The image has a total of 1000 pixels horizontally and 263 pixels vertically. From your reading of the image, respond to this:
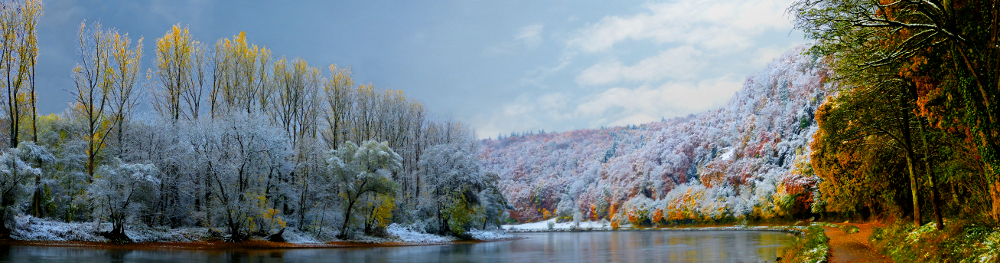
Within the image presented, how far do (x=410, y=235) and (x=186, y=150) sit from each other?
19.3 m

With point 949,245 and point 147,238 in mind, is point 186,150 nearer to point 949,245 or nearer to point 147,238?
point 147,238

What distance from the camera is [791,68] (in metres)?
88.3

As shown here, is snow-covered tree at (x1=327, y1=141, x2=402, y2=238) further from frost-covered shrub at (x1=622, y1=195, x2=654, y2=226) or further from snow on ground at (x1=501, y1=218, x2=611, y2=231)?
snow on ground at (x1=501, y1=218, x2=611, y2=231)

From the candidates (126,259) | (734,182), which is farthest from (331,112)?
(734,182)

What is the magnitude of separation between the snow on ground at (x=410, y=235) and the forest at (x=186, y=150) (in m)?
1.30

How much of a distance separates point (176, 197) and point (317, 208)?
8.99m

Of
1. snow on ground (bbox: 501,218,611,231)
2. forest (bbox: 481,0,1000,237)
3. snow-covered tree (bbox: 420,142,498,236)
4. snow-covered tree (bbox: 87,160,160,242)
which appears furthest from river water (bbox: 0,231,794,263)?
snow on ground (bbox: 501,218,611,231)

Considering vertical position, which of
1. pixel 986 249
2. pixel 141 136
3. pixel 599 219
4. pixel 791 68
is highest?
pixel 791 68

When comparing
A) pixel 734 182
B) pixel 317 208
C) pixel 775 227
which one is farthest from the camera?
pixel 734 182

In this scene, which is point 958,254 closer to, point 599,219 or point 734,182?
point 734,182

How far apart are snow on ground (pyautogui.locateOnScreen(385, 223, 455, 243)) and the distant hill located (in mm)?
15790

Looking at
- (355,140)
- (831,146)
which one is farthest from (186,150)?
(831,146)

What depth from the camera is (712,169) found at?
92250 millimetres

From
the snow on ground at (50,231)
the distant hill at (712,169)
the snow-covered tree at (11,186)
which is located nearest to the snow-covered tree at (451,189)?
the distant hill at (712,169)
